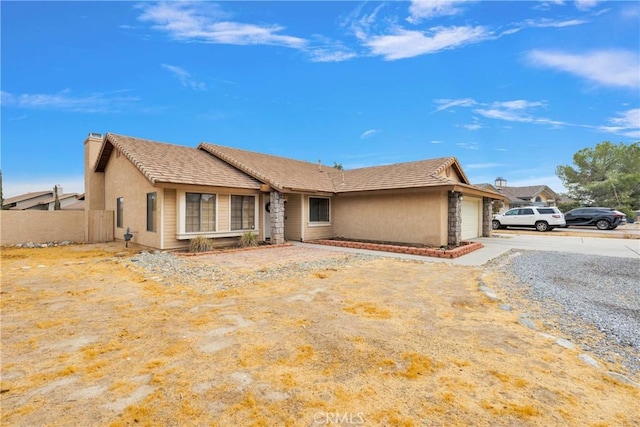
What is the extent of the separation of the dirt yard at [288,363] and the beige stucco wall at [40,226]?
10.2 metres

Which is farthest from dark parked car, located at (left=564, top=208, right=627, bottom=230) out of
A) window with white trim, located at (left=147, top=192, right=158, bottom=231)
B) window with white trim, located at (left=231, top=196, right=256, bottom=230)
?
window with white trim, located at (left=147, top=192, right=158, bottom=231)

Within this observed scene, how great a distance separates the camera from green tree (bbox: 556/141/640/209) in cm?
2775

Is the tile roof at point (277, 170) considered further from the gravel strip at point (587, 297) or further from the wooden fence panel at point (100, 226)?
the gravel strip at point (587, 297)

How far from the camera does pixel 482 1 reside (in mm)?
10469

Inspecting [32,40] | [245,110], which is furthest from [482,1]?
[32,40]

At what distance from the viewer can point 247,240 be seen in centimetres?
1190

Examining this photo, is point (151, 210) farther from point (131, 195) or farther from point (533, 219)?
point (533, 219)

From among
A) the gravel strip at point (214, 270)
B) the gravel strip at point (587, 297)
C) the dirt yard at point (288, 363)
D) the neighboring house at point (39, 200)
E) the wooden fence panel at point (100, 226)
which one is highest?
the neighboring house at point (39, 200)

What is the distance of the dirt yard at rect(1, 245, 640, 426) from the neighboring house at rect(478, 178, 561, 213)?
33191mm

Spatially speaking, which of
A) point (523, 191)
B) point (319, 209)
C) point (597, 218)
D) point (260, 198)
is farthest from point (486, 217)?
point (523, 191)

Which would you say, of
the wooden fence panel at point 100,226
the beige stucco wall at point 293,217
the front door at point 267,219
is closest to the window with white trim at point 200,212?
the front door at point 267,219

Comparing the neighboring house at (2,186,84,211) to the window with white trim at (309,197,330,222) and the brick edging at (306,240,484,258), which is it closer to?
the window with white trim at (309,197,330,222)

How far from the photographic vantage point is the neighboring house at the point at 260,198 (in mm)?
10633

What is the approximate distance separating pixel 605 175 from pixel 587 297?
36.0m
